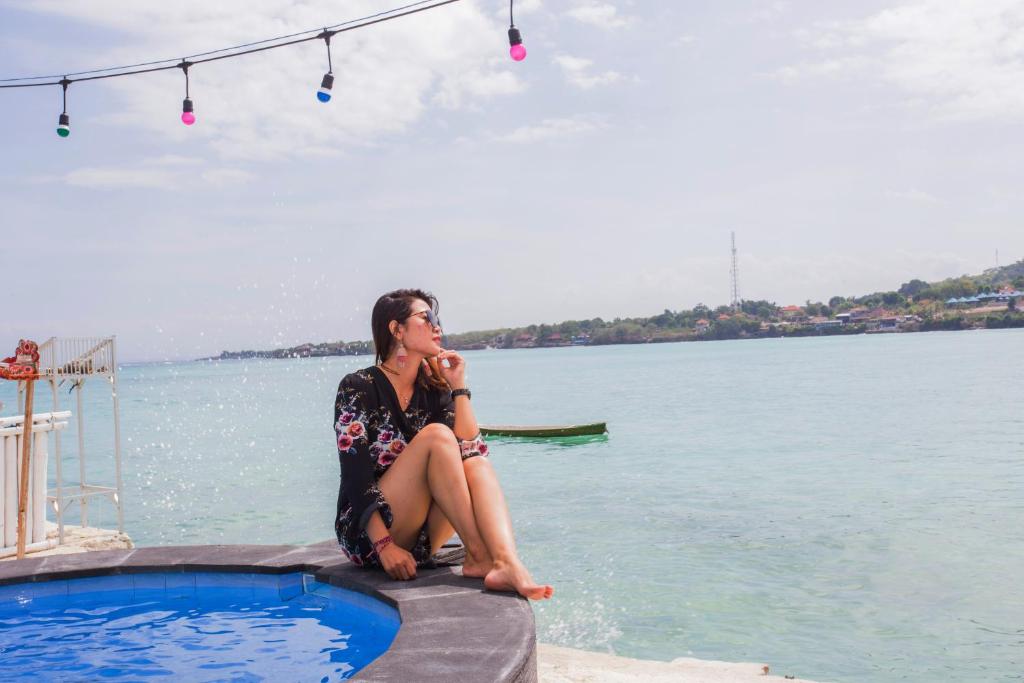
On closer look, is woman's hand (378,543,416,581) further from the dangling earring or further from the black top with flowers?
the dangling earring

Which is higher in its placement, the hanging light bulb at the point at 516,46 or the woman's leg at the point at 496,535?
the hanging light bulb at the point at 516,46

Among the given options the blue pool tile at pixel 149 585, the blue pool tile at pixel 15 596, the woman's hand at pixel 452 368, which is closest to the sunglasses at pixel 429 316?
the woman's hand at pixel 452 368

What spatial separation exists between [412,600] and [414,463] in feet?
2.08

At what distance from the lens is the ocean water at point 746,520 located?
8320 millimetres

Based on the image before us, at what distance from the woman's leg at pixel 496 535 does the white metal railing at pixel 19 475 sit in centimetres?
463

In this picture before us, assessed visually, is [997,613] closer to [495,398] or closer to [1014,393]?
[1014,393]

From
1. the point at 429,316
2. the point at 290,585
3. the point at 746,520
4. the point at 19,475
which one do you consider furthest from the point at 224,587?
the point at 746,520

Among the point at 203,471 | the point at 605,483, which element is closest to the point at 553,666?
the point at 605,483

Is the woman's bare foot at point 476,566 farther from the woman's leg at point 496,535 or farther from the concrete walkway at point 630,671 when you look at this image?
the concrete walkway at point 630,671

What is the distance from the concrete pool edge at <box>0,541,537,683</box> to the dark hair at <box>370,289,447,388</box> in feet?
3.96

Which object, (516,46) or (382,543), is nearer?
(382,543)

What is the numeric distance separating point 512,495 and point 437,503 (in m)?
14.1

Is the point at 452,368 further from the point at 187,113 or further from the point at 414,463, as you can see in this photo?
the point at 187,113

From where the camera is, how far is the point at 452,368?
4.25m
